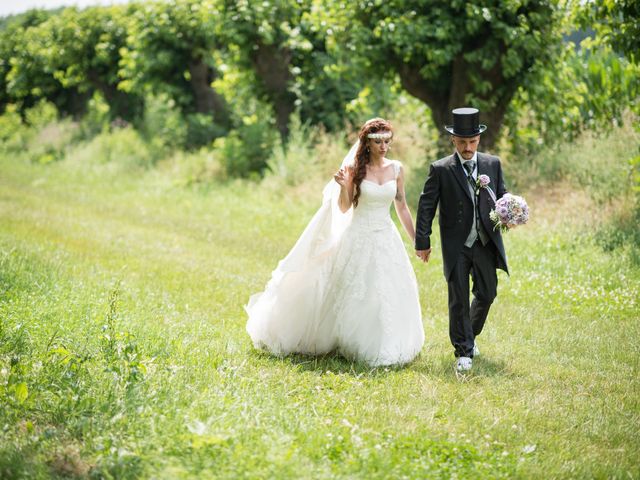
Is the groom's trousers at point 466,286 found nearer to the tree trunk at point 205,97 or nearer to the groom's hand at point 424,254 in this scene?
the groom's hand at point 424,254

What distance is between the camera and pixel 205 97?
23078mm

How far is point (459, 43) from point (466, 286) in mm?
8187

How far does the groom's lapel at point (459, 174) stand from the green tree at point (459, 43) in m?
7.29

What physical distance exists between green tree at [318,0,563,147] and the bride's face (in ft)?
23.3

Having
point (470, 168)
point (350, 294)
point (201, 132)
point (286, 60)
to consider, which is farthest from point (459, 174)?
point (201, 132)

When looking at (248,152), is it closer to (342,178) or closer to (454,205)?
(342,178)

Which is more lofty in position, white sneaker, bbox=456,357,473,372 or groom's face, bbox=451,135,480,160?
groom's face, bbox=451,135,480,160

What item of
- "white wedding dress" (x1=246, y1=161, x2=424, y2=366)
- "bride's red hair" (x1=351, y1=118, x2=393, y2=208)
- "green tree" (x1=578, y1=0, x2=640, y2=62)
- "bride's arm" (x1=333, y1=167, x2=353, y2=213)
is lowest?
"white wedding dress" (x1=246, y1=161, x2=424, y2=366)

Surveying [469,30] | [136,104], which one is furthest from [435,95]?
[136,104]

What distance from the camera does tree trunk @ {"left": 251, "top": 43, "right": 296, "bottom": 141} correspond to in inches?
733

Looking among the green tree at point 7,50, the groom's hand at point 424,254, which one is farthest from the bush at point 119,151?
the groom's hand at point 424,254

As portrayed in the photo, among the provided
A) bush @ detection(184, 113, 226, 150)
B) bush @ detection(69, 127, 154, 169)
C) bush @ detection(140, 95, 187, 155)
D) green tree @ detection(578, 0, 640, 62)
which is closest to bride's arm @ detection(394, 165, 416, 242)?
green tree @ detection(578, 0, 640, 62)

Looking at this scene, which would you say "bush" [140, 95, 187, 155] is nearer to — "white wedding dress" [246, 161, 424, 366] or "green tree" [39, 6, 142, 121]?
"green tree" [39, 6, 142, 121]

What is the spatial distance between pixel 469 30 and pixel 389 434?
387 inches
